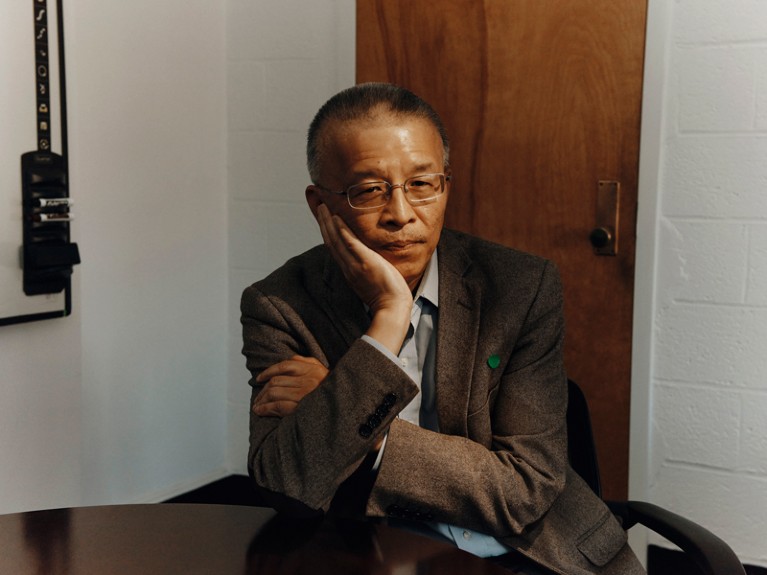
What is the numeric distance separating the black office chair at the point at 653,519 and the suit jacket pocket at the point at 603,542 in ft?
0.13

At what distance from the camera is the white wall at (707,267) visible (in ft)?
8.04

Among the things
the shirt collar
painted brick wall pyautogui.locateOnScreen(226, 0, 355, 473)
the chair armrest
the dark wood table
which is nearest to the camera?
the dark wood table

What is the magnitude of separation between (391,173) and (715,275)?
1.34 m

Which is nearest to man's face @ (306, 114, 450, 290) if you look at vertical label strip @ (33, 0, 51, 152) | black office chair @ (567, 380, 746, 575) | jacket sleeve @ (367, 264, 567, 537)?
jacket sleeve @ (367, 264, 567, 537)

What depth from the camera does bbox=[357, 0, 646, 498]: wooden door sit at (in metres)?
2.59

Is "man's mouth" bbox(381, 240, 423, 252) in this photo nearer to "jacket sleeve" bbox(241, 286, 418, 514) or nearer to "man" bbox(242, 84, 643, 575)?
"man" bbox(242, 84, 643, 575)

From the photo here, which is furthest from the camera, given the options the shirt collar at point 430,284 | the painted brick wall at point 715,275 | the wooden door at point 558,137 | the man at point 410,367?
the wooden door at point 558,137

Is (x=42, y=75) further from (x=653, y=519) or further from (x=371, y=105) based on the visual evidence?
(x=653, y=519)

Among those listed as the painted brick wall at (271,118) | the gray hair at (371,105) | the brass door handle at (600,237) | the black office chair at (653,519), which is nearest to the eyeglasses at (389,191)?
the gray hair at (371,105)

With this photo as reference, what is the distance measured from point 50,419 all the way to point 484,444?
160cm

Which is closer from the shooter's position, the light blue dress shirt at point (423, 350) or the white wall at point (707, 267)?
the light blue dress shirt at point (423, 350)

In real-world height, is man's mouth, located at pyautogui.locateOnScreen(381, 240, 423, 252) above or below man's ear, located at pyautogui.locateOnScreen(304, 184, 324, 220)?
below

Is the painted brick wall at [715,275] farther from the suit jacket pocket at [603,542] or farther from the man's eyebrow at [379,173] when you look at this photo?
the man's eyebrow at [379,173]

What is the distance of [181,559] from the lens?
1124 millimetres
